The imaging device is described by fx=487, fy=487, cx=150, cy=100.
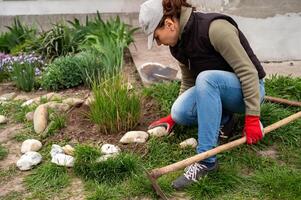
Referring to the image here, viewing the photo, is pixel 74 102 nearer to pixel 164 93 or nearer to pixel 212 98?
pixel 164 93

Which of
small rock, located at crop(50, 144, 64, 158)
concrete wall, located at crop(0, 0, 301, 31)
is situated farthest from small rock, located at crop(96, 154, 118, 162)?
concrete wall, located at crop(0, 0, 301, 31)

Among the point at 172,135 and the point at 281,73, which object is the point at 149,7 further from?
the point at 281,73

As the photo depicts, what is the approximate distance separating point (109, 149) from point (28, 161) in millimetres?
554

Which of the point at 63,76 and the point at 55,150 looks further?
the point at 63,76

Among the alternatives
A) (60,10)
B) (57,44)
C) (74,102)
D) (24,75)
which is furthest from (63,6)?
(74,102)

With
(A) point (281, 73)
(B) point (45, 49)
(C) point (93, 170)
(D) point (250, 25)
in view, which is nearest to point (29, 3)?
(B) point (45, 49)

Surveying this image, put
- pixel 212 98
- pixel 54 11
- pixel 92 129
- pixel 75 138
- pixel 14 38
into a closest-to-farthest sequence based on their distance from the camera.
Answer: pixel 212 98 → pixel 75 138 → pixel 92 129 → pixel 14 38 → pixel 54 11

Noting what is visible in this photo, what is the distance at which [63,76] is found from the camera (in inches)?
188

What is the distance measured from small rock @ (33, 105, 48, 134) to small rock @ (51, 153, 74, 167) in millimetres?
588

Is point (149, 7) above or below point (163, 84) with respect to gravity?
above

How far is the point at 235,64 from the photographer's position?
2826 millimetres

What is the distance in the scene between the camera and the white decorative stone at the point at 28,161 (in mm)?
3291

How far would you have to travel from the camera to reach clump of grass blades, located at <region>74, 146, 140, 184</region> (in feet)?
10.1

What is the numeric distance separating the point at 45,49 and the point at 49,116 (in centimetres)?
192
